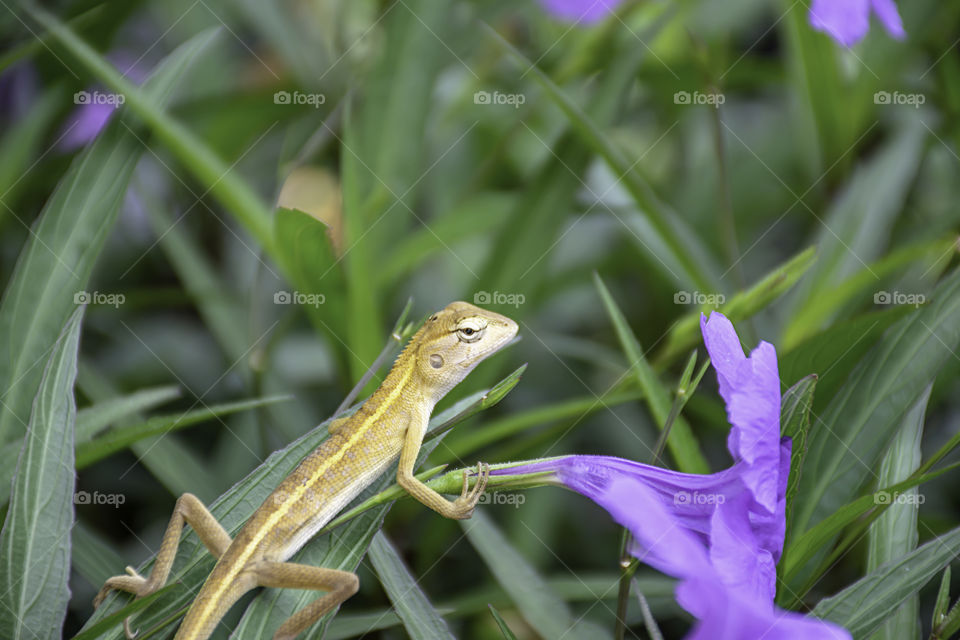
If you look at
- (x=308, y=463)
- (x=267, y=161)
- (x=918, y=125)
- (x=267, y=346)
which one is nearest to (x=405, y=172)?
(x=267, y=346)

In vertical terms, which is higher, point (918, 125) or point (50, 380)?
point (50, 380)

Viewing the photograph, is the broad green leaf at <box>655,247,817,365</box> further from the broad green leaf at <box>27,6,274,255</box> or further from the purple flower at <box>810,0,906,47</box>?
the broad green leaf at <box>27,6,274,255</box>

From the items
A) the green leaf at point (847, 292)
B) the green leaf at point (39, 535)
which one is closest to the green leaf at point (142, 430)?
the green leaf at point (39, 535)

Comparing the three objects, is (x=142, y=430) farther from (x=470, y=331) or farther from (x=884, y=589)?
(x=884, y=589)

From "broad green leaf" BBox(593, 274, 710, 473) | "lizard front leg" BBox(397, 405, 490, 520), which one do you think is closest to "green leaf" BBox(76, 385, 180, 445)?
"lizard front leg" BBox(397, 405, 490, 520)

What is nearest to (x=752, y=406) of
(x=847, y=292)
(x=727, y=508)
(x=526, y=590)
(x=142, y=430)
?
(x=727, y=508)

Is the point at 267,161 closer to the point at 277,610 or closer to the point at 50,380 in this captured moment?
the point at 50,380
